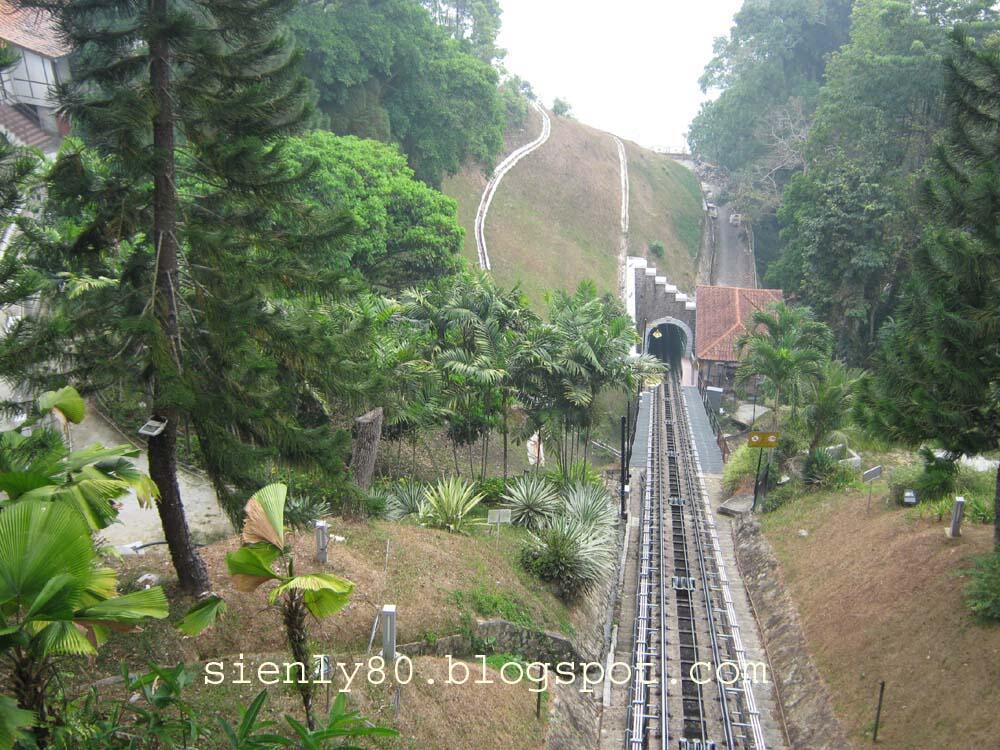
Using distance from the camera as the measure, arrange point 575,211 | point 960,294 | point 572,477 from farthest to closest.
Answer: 1. point 575,211
2. point 572,477
3. point 960,294

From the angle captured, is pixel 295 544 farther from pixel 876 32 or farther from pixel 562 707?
pixel 876 32

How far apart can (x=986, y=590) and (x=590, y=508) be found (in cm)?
736

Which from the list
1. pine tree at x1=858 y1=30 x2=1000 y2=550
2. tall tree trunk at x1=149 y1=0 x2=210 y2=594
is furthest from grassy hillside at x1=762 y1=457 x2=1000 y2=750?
tall tree trunk at x1=149 y1=0 x2=210 y2=594

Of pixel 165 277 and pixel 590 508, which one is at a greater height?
pixel 165 277

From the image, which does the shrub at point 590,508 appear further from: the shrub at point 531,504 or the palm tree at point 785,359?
the palm tree at point 785,359

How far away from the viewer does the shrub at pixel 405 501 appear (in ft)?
50.6

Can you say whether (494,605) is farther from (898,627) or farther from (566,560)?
(898,627)

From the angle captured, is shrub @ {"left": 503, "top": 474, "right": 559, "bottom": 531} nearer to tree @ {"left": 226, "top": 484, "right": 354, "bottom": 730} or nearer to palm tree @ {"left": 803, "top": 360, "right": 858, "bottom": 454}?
palm tree @ {"left": 803, "top": 360, "right": 858, "bottom": 454}

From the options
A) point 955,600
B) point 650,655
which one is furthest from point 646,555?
point 955,600

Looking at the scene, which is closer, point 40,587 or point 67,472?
point 40,587

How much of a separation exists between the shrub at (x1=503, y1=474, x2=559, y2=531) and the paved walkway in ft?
34.3

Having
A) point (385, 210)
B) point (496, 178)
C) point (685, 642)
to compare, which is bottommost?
point (685, 642)

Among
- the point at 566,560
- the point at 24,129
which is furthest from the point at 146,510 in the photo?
the point at 24,129

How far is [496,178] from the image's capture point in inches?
1965
